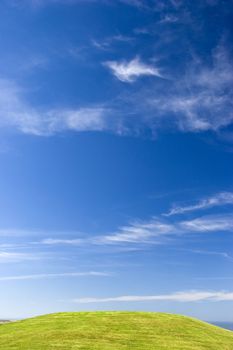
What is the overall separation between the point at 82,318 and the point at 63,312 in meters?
6.10

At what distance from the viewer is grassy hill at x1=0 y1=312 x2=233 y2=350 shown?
40.1m

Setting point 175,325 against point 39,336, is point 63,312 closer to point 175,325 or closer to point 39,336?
point 39,336

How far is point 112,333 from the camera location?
43.4 meters

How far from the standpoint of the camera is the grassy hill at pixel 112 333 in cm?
4006

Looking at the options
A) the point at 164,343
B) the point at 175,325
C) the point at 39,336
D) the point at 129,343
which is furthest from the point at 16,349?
the point at 175,325

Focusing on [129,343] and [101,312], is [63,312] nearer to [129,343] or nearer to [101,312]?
[101,312]

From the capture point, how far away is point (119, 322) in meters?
47.7

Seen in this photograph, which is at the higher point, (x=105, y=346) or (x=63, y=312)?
(x=63, y=312)

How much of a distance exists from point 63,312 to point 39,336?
12.5 metres

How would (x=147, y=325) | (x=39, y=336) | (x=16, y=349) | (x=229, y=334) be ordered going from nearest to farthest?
(x=16, y=349) < (x=39, y=336) < (x=147, y=325) < (x=229, y=334)

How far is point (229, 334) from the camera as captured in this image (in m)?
51.4

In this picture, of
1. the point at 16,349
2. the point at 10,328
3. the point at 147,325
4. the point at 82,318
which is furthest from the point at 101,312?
the point at 16,349

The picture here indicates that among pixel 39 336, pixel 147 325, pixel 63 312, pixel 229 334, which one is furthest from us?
pixel 63 312

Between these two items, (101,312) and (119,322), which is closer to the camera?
(119,322)
